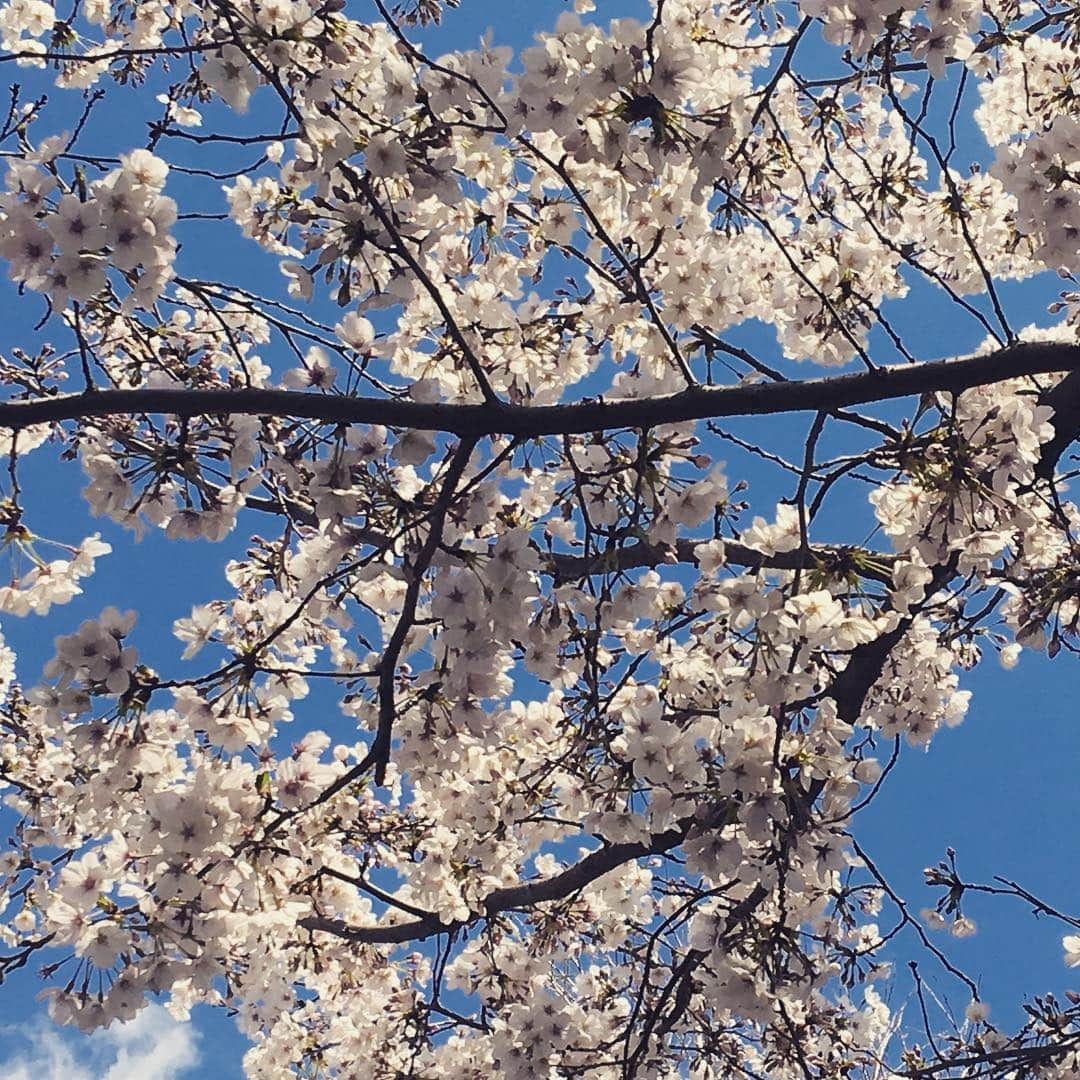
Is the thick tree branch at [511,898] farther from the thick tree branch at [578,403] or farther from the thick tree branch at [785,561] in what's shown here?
the thick tree branch at [578,403]

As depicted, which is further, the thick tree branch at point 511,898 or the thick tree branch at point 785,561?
the thick tree branch at point 511,898

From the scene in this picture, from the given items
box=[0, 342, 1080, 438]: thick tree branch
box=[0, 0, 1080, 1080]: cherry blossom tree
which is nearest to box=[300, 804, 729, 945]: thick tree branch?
box=[0, 0, 1080, 1080]: cherry blossom tree

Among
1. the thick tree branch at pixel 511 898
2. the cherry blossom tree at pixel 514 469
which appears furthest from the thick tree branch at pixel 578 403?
the thick tree branch at pixel 511 898

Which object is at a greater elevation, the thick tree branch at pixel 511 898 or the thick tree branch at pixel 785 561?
the thick tree branch at pixel 785 561

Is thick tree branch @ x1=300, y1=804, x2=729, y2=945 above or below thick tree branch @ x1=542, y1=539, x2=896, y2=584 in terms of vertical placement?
below

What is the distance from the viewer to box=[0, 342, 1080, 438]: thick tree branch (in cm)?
284

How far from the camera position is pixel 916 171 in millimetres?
5082

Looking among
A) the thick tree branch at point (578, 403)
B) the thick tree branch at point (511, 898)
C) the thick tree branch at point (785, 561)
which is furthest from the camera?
the thick tree branch at point (511, 898)

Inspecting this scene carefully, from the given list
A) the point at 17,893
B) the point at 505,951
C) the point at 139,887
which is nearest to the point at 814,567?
the point at 139,887

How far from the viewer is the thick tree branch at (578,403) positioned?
2.84m

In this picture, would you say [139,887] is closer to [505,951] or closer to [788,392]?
[788,392]

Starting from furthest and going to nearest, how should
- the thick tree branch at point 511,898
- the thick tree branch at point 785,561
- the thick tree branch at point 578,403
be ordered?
the thick tree branch at point 511,898 < the thick tree branch at point 785,561 < the thick tree branch at point 578,403

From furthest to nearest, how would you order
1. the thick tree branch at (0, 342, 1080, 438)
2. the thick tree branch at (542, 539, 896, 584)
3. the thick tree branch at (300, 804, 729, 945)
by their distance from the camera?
the thick tree branch at (300, 804, 729, 945), the thick tree branch at (542, 539, 896, 584), the thick tree branch at (0, 342, 1080, 438)

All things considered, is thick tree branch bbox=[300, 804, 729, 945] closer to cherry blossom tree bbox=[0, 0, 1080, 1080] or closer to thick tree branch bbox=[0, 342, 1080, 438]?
cherry blossom tree bbox=[0, 0, 1080, 1080]
